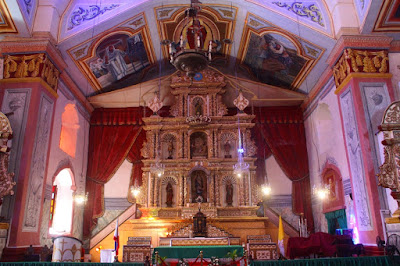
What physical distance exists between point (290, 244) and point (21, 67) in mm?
8365

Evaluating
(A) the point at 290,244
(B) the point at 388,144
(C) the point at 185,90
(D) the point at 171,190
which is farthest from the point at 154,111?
(B) the point at 388,144

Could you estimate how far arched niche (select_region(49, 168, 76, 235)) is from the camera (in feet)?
36.9

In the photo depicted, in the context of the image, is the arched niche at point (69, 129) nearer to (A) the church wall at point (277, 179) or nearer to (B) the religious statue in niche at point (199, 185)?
(B) the religious statue in niche at point (199, 185)

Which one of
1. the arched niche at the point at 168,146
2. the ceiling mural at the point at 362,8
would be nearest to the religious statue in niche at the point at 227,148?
the arched niche at the point at 168,146

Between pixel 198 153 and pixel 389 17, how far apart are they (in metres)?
7.64

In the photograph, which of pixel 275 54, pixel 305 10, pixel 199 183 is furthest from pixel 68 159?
pixel 305 10

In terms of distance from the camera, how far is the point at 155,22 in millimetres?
11227

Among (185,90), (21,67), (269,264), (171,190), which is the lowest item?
(269,264)

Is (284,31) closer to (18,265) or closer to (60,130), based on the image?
(60,130)

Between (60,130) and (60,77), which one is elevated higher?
(60,77)

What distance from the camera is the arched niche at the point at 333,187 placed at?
412 inches

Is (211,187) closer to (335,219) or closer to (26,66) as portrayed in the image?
(335,219)

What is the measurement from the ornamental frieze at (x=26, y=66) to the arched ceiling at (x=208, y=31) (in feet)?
2.06

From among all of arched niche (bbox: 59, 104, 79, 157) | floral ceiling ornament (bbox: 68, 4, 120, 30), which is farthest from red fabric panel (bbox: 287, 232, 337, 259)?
floral ceiling ornament (bbox: 68, 4, 120, 30)
